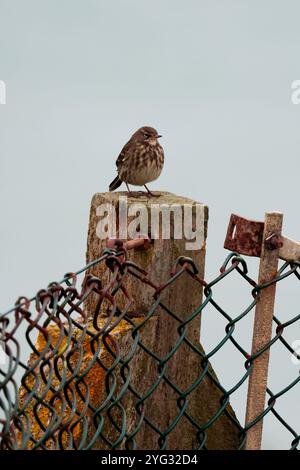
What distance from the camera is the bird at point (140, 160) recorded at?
961cm

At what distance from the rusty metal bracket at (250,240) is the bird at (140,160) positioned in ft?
15.9

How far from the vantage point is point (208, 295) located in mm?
4367

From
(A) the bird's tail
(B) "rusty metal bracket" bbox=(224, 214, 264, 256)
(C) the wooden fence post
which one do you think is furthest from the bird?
(B) "rusty metal bracket" bbox=(224, 214, 264, 256)

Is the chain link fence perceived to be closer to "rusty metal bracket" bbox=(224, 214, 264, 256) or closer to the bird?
"rusty metal bracket" bbox=(224, 214, 264, 256)

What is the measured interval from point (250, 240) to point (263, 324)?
1.14 ft

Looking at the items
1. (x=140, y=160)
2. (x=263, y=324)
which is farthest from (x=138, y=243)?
(x=140, y=160)

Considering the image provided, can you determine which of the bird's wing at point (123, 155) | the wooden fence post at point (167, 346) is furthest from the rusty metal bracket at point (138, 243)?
the bird's wing at point (123, 155)

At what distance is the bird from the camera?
378 inches

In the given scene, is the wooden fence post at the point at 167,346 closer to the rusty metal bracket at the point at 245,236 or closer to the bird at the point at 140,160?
the rusty metal bracket at the point at 245,236

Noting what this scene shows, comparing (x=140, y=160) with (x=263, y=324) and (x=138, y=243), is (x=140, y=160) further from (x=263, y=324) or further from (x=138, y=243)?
(x=263, y=324)

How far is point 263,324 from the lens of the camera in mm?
4586
